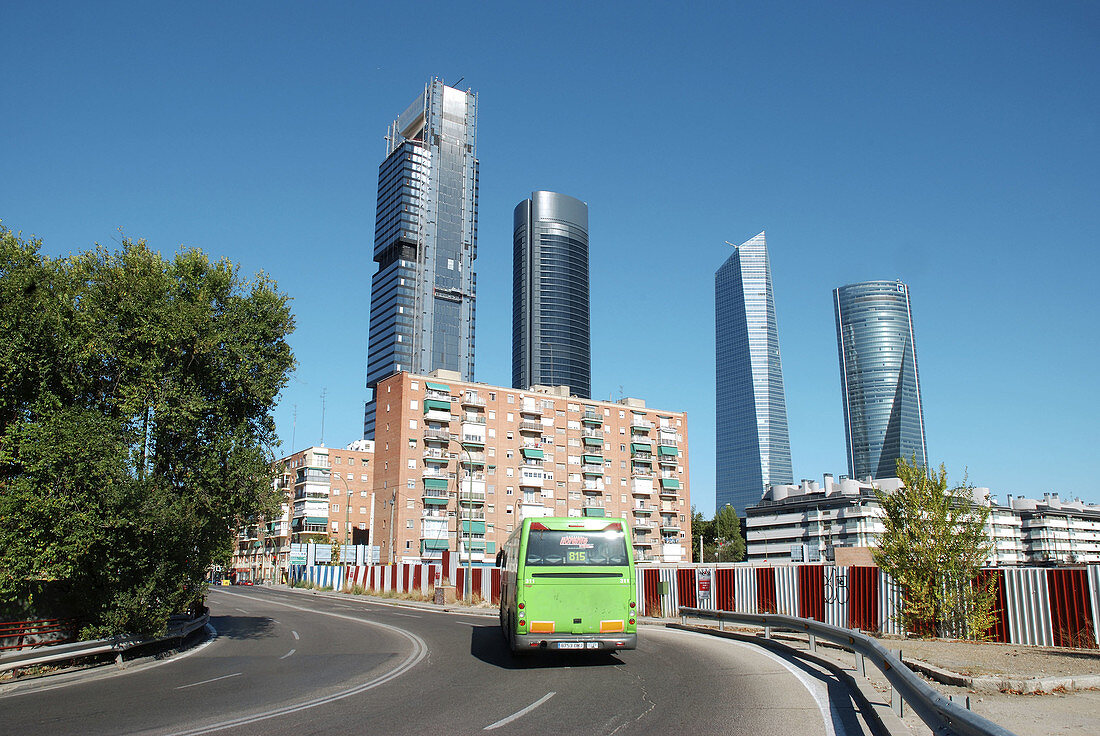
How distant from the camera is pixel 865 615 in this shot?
19375 mm

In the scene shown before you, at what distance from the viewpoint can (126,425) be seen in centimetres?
1984

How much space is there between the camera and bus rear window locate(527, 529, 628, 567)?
14750 millimetres

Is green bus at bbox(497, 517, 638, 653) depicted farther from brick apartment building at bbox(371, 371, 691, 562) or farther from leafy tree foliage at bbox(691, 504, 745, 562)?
leafy tree foliage at bbox(691, 504, 745, 562)

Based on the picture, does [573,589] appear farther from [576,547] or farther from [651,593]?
[651,593]

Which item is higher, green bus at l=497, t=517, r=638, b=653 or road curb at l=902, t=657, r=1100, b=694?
green bus at l=497, t=517, r=638, b=653

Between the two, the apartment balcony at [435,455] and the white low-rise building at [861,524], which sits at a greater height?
the apartment balcony at [435,455]

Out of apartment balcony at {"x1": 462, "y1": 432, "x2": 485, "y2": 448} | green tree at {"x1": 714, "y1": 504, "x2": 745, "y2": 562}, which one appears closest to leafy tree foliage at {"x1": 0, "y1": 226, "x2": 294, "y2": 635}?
apartment balcony at {"x1": 462, "y1": 432, "x2": 485, "y2": 448}

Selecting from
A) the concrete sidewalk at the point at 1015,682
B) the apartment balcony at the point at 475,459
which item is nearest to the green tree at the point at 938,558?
the concrete sidewalk at the point at 1015,682

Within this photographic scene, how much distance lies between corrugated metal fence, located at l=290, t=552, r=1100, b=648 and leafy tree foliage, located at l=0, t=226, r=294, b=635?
39.2 feet

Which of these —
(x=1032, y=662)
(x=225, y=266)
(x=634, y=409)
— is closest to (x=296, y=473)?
(x=634, y=409)

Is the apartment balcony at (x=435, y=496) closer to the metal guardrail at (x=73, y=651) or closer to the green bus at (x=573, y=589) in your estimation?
the metal guardrail at (x=73, y=651)

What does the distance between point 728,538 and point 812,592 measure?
12008cm

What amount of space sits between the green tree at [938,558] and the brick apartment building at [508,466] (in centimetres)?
6977

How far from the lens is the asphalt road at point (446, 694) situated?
9.30 meters
